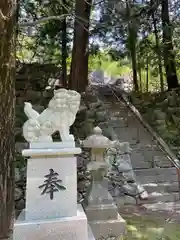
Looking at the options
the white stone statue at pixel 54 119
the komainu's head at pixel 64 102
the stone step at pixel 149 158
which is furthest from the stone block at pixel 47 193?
the stone step at pixel 149 158

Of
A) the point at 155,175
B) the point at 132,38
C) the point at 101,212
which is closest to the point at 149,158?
the point at 155,175

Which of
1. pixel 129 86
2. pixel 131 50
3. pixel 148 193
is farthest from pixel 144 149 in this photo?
pixel 129 86

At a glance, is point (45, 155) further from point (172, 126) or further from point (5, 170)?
point (172, 126)

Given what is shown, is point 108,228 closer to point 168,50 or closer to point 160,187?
point 160,187

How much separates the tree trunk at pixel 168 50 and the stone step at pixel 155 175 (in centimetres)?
370

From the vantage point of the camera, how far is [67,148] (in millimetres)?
2916

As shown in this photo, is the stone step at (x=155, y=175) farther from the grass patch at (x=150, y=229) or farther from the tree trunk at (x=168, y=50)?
the tree trunk at (x=168, y=50)

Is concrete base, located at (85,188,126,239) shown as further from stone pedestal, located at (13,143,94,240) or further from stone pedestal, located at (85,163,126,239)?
stone pedestal, located at (13,143,94,240)

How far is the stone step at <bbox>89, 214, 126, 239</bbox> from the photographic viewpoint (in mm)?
3629

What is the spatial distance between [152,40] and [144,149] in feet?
13.8

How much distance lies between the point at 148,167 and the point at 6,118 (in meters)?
3.38

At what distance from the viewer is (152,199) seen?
16.0ft

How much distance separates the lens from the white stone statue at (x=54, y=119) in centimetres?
290

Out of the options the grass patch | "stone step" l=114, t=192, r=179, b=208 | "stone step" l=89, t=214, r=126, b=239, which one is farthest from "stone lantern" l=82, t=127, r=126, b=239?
"stone step" l=114, t=192, r=179, b=208
